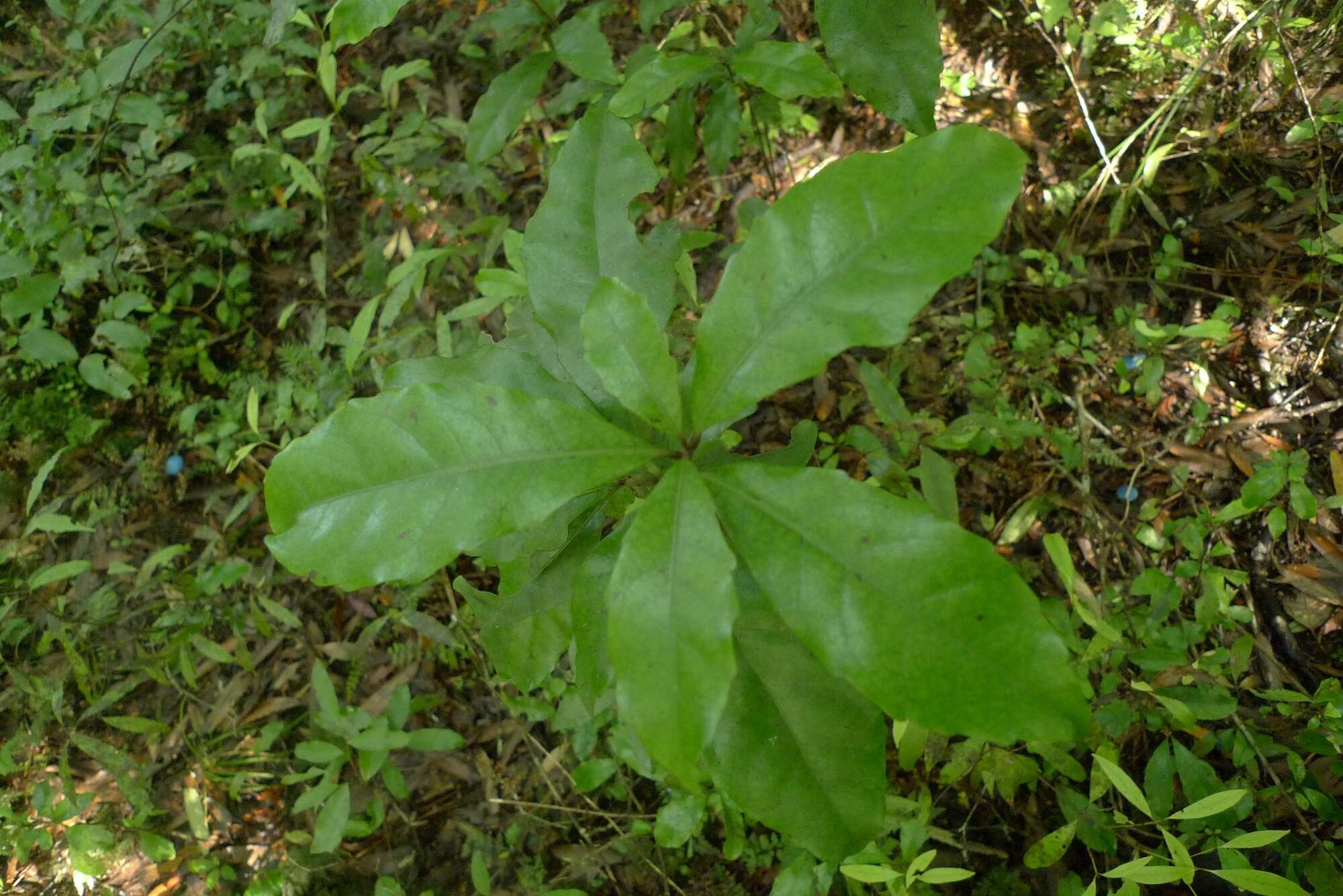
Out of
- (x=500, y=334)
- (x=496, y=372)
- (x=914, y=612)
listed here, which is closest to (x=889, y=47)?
(x=496, y=372)

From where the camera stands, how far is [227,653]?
2896 millimetres

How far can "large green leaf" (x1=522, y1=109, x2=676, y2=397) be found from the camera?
1436mm

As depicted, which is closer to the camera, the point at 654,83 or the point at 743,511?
the point at 743,511

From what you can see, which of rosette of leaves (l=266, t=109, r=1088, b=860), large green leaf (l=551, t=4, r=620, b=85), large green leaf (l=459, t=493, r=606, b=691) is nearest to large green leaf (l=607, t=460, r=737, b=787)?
rosette of leaves (l=266, t=109, r=1088, b=860)

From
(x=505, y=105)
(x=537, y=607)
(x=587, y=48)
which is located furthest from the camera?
(x=505, y=105)

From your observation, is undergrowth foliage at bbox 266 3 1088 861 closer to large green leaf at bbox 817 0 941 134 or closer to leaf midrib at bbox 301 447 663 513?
leaf midrib at bbox 301 447 663 513

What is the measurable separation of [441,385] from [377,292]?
2373 millimetres

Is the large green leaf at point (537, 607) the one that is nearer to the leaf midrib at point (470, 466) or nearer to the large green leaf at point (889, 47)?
the leaf midrib at point (470, 466)

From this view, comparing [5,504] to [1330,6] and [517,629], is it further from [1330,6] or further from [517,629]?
[1330,6]

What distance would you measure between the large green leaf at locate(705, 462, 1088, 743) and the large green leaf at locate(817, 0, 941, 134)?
90 centimetres

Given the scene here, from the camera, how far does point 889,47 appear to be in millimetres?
1524

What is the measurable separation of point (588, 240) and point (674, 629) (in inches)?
30.5

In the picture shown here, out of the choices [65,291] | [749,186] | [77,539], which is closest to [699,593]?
[749,186]

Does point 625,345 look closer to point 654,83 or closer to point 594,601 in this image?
point 594,601
